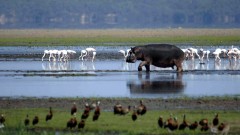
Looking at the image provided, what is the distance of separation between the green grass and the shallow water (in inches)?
179

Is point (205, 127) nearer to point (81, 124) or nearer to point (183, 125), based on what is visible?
point (183, 125)

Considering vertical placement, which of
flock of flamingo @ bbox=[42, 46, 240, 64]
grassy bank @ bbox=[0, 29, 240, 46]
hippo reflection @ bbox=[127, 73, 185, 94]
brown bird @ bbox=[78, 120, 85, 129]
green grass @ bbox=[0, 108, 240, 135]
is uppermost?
grassy bank @ bbox=[0, 29, 240, 46]

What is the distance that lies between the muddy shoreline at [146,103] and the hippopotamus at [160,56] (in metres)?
11.7

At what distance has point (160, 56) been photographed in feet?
131

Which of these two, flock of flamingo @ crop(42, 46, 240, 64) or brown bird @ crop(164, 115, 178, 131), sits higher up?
flock of flamingo @ crop(42, 46, 240, 64)

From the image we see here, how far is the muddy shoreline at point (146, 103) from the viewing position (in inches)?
1032

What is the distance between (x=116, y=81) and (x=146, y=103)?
8568mm

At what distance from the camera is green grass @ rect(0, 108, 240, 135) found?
2183 centimetres

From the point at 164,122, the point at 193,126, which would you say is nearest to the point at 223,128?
the point at 193,126

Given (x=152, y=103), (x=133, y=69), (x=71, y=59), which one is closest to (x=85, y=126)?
(x=152, y=103)

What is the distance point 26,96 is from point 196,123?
10126 mm

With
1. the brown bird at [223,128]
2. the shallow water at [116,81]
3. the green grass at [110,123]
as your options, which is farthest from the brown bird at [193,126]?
the shallow water at [116,81]

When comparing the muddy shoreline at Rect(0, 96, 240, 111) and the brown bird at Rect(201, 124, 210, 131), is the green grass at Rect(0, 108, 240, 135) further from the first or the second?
the muddy shoreline at Rect(0, 96, 240, 111)

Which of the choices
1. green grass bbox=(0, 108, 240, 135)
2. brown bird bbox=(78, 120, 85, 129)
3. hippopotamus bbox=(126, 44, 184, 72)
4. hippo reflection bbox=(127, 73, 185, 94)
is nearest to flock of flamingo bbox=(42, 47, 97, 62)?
hippopotamus bbox=(126, 44, 184, 72)
